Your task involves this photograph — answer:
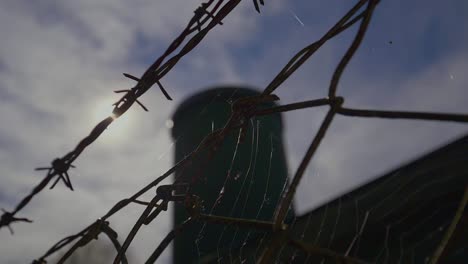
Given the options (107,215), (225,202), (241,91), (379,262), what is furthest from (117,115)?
(241,91)

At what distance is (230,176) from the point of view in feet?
21.1

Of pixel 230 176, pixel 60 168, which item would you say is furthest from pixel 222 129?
pixel 230 176

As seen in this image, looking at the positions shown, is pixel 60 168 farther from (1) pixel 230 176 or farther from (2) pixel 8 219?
(1) pixel 230 176

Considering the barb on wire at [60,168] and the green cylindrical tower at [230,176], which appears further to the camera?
the green cylindrical tower at [230,176]

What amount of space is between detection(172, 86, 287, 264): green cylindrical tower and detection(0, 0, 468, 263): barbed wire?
4.16m

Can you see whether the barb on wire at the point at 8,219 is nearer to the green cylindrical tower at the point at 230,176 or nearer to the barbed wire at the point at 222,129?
the barbed wire at the point at 222,129

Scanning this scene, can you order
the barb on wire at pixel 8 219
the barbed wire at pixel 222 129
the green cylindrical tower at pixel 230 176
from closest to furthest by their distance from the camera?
1. the barbed wire at pixel 222 129
2. the barb on wire at pixel 8 219
3. the green cylindrical tower at pixel 230 176

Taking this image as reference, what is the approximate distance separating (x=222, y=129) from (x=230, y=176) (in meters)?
5.37

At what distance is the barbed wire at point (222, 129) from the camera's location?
727 mm

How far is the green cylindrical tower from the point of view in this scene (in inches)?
240

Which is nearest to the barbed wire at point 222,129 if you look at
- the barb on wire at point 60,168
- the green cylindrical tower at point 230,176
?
the barb on wire at point 60,168

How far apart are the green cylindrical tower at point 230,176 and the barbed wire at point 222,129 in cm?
416

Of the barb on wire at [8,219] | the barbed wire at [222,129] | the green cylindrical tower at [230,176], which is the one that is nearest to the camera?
the barbed wire at [222,129]

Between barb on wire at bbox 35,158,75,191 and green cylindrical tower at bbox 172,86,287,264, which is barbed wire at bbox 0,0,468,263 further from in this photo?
green cylindrical tower at bbox 172,86,287,264
